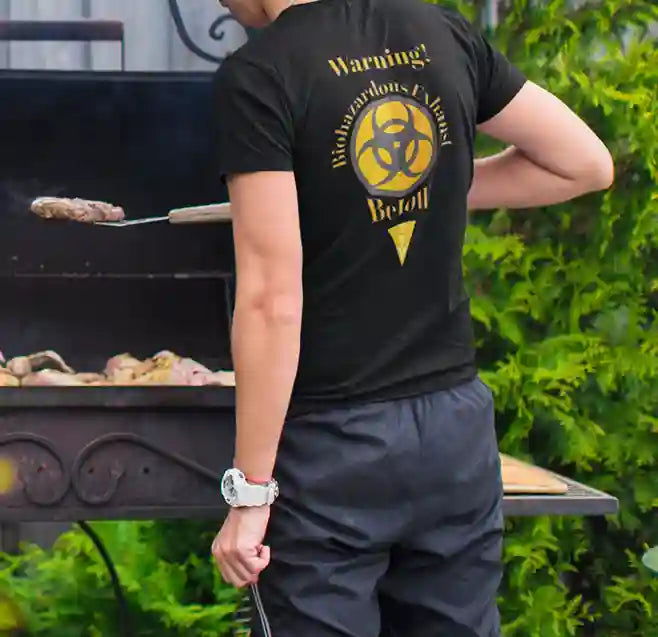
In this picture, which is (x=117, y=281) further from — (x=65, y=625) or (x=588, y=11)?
(x=588, y=11)

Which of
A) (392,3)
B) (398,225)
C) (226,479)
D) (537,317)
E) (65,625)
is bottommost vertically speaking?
(65,625)

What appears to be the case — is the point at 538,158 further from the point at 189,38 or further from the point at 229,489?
the point at 189,38

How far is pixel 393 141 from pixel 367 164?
0.15ft

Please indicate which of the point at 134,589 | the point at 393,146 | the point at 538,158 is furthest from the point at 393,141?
the point at 134,589

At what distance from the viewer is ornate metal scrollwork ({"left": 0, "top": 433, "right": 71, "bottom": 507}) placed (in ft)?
6.04

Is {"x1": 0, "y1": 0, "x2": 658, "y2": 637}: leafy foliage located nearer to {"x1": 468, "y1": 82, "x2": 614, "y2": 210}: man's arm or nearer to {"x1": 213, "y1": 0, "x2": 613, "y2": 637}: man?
{"x1": 468, "y1": 82, "x2": 614, "y2": 210}: man's arm

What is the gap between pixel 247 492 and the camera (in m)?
1.42

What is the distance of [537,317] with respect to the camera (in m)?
2.59


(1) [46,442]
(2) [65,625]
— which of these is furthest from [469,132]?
(2) [65,625]

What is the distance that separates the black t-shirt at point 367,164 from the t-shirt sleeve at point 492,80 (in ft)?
0.12

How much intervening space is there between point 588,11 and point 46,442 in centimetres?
157

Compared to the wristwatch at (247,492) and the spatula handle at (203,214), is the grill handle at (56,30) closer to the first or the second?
the spatula handle at (203,214)

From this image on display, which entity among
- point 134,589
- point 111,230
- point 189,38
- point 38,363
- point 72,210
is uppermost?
point 189,38

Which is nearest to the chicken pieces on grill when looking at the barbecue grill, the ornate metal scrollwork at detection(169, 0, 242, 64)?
the barbecue grill
